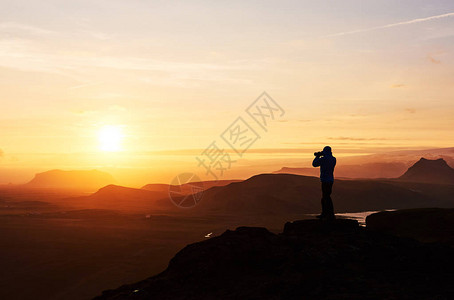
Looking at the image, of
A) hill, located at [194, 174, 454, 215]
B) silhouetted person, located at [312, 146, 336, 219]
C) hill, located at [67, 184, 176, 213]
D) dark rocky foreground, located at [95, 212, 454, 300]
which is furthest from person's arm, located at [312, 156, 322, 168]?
hill, located at [67, 184, 176, 213]

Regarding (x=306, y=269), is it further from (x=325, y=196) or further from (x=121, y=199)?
(x=121, y=199)

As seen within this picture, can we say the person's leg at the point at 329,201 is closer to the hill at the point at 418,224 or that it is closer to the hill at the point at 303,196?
the hill at the point at 418,224

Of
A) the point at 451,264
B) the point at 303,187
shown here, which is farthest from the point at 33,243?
the point at 303,187

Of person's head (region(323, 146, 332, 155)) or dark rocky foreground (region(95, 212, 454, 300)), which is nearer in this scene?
dark rocky foreground (region(95, 212, 454, 300))

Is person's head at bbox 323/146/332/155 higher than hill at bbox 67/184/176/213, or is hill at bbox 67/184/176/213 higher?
person's head at bbox 323/146/332/155

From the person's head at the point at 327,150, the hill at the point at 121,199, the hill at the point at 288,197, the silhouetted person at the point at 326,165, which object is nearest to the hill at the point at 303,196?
the hill at the point at 288,197

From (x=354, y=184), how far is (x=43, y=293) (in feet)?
516

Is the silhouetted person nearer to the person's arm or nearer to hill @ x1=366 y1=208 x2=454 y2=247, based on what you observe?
the person's arm

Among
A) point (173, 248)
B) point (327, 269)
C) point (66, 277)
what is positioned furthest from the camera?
point (173, 248)

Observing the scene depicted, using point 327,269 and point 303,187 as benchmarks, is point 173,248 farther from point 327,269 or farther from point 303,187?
point 303,187

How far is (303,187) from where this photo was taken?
15325cm

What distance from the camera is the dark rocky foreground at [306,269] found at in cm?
1156

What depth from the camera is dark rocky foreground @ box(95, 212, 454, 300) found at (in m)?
11.6

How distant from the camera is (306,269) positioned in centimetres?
1329
